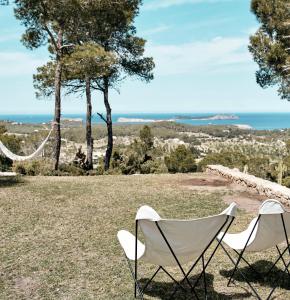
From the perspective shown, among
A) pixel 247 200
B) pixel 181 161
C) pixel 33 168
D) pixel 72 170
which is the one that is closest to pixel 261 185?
pixel 247 200

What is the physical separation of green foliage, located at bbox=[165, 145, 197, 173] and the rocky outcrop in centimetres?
497

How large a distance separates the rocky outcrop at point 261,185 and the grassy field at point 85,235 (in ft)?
1.57

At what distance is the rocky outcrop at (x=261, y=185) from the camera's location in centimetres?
662

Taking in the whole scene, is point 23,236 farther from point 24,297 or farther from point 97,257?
point 24,297

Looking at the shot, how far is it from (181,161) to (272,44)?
481 cm


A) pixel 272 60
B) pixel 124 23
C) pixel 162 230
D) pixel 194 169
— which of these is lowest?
pixel 194 169

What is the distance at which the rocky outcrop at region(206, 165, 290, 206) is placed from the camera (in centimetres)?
662

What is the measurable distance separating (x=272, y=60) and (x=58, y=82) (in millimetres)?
5911

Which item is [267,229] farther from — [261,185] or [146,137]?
[146,137]

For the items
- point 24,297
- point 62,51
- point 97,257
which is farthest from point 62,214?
point 62,51

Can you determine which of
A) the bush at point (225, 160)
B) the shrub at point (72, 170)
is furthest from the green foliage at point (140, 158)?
the bush at point (225, 160)

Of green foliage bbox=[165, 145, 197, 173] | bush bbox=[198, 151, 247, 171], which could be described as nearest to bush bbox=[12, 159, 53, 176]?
green foliage bbox=[165, 145, 197, 173]

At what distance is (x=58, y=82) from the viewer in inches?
472

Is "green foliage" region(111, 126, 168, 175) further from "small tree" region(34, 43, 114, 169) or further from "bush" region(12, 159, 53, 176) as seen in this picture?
"bush" region(12, 159, 53, 176)
